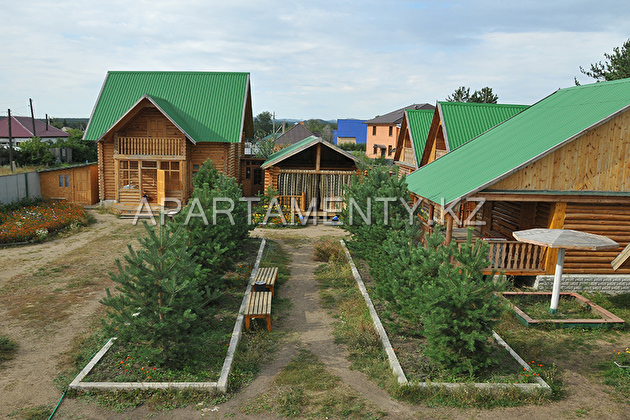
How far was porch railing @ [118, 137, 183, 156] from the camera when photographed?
24250 mm

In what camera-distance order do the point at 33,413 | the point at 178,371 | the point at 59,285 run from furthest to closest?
1. the point at 59,285
2. the point at 178,371
3. the point at 33,413

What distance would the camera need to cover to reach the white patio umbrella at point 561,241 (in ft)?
34.2

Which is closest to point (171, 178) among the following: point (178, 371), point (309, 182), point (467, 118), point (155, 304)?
point (309, 182)

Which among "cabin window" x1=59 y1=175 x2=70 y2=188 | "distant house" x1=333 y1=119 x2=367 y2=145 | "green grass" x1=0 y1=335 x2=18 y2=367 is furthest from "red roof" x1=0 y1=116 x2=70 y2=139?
"green grass" x1=0 y1=335 x2=18 y2=367

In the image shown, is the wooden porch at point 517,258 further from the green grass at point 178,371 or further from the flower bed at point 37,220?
the flower bed at point 37,220

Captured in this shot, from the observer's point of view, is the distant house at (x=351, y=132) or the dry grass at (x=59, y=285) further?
the distant house at (x=351, y=132)

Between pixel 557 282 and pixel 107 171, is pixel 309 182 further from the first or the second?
pixel 557 282

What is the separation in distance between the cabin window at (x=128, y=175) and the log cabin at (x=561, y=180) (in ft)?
56.6

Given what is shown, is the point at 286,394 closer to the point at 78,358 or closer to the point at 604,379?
the point at 78,358

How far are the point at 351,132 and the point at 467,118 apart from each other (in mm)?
64930

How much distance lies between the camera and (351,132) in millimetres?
86188

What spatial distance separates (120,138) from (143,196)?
3343 millimetres

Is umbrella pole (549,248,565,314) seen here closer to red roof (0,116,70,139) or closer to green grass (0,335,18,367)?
green grass (0,335,18,367)

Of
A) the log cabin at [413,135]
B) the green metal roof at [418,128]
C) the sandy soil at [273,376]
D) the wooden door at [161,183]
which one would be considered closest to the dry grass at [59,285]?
the sandy soil at [273,376]
